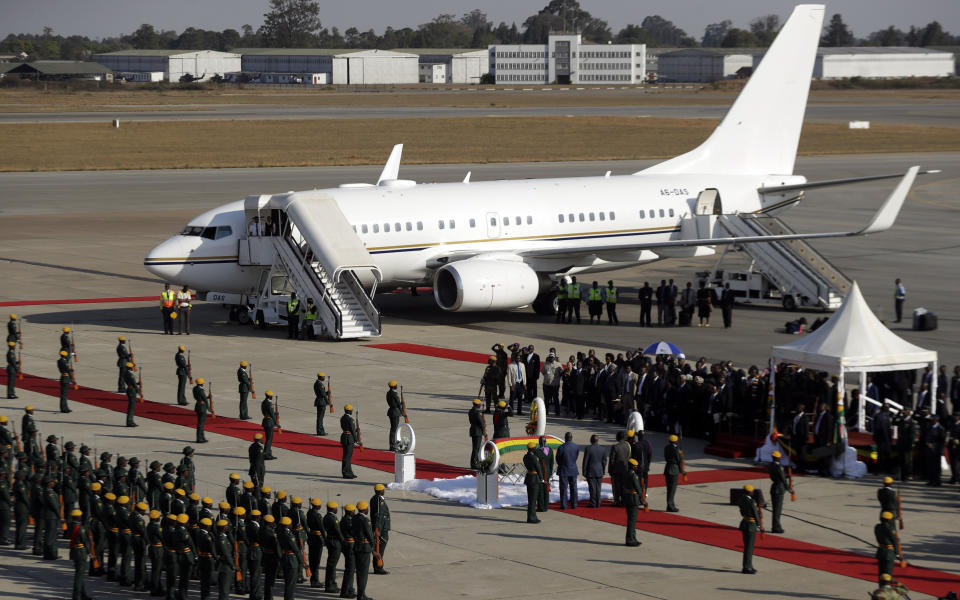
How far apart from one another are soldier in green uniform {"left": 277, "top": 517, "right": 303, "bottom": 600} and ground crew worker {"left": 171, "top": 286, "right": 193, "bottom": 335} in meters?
22.4

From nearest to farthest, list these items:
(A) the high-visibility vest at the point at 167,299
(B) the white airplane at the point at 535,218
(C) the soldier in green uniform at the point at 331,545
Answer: (C) the soldier in green uniform at the point at 331,545, (A) the high-visibility vest at the point at 167,299, (B) the white airplane at the point at 535,218

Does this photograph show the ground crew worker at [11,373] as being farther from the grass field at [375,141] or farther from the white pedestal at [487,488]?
the grass field at [375,141]

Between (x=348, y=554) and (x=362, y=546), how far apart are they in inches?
14.5

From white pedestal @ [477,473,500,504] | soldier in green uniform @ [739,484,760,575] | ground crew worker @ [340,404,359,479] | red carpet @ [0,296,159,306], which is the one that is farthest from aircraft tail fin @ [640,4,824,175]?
soldier in green uniform @ [739,484,760,575]

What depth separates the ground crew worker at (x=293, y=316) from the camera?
39.3m

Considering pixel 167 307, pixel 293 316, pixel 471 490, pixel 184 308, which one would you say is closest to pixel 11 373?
pixel 167 307

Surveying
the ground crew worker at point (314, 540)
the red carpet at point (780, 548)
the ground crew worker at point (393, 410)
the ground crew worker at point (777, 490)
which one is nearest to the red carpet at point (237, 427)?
the ground crew worker at point (393, 410)

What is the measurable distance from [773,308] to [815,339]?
60.7ft

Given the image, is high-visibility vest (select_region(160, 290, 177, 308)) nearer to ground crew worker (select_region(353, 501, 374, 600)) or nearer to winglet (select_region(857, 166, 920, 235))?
winglet (select_region(857, 166, 920, 235))

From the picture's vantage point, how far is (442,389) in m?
32.6

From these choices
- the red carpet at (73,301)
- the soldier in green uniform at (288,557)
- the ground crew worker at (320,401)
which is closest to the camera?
the soldier in green uniform at (288,557)

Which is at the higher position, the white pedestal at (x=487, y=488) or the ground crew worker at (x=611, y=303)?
the ground crew worker at (x=611, y=303)

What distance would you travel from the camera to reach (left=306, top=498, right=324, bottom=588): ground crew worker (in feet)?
63.6

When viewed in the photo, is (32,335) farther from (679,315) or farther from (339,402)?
(679,315)
